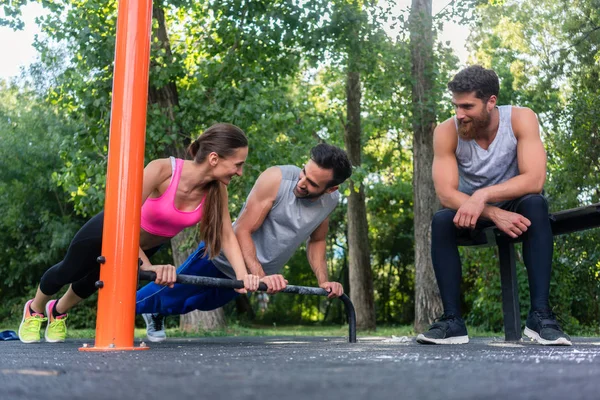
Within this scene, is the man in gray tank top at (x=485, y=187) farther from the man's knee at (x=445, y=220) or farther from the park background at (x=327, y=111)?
the park background at (x=327, y=111)

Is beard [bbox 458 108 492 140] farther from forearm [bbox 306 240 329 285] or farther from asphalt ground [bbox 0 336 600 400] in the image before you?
asphalt ground [bbox 0 336 600 400]

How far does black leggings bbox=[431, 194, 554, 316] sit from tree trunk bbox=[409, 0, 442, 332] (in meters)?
6.08

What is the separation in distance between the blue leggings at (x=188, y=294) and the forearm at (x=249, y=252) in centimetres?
33

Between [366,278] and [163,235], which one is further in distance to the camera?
[366,278]

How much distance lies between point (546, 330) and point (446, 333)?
1.61ft

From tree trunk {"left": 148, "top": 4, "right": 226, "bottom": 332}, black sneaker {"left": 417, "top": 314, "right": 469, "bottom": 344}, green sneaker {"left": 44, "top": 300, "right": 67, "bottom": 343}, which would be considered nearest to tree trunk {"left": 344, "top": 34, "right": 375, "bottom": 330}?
tree trunk {"left": 148, "top": 4, "right": 226, "bottom": 332}

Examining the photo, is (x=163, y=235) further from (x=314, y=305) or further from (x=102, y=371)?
(x=314, y=305)

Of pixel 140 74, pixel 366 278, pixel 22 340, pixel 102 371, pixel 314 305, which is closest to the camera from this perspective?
pixel 102 371

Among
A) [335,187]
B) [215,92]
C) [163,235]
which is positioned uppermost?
[215,92]

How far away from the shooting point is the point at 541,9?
58.5ft

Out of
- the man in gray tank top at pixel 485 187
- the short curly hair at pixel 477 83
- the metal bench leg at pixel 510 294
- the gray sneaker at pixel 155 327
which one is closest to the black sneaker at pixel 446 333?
the man in gray tank top at pixel 485 187

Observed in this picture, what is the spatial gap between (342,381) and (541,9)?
18144 mm

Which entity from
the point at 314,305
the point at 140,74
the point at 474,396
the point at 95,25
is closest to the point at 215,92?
the point at 95,25

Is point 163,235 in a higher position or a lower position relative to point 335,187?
lower
